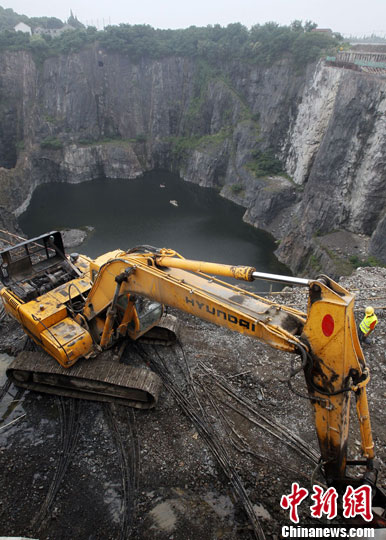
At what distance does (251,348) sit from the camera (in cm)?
1008

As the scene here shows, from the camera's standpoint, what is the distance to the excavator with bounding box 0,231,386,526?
457cm

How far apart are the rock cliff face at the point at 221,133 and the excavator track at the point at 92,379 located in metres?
18.0

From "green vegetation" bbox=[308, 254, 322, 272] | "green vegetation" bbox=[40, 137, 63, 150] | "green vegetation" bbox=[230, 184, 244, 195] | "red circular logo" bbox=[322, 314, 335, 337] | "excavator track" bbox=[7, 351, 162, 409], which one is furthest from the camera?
"green vegetation" bbox=[40, 137, 63, 150]

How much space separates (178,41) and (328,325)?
185 feet

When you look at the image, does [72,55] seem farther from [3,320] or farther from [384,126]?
[3,320]

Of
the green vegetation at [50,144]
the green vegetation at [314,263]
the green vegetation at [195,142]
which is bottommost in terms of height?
the green vegetation at [314,263]

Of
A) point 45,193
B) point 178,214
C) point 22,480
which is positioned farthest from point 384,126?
point 45,193

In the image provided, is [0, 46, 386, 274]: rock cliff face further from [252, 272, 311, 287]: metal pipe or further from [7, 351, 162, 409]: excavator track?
[252, 272, 311, 287]: metal pipe

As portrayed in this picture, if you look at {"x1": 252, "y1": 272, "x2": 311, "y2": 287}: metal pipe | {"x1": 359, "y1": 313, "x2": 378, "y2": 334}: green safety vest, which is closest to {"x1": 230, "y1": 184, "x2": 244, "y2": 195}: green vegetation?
{"x1": 359, "y1": 313, "x2": 378, "y2": 334}: green safety vest

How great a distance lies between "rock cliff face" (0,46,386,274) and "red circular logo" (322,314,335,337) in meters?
19.0

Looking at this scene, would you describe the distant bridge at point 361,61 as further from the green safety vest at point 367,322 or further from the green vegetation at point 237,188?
the green safety vest at point 367,322

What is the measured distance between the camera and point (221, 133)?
44.8 meters

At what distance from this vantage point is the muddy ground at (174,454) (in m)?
6.38

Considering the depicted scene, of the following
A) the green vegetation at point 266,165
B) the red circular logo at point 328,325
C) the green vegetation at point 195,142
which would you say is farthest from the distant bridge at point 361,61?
the red circular logo at point 328,325
